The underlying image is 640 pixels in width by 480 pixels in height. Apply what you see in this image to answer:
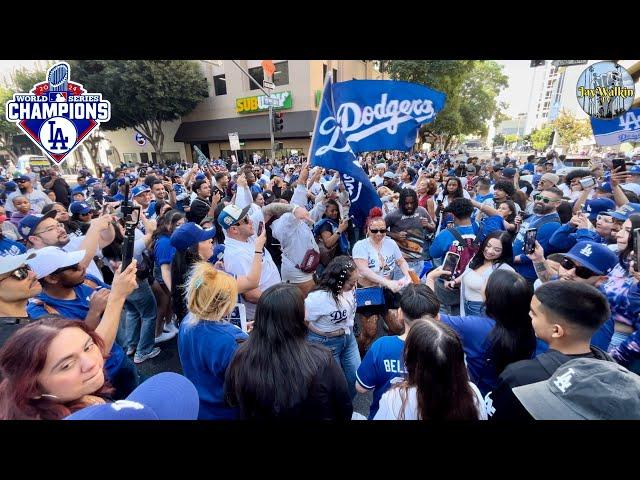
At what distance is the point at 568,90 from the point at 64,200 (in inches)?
2439

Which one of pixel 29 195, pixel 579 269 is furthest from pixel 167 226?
pixel 29 195

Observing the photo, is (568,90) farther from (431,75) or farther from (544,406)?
(544,406)

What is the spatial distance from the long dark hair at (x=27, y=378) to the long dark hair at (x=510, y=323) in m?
2.25

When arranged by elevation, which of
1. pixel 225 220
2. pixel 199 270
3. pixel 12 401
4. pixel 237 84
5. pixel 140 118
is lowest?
pixel 12 401

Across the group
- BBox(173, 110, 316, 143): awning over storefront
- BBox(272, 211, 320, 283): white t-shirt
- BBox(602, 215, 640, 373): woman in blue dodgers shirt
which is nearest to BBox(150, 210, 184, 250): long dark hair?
BBox(272, 211, 320, 283): white t-shirt

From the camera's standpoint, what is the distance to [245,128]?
27234 mm

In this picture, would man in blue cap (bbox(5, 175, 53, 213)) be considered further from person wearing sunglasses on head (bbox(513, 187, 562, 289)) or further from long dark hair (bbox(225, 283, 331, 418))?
person wearing sunglasses on head (bbox(513, 187, 562, 289))

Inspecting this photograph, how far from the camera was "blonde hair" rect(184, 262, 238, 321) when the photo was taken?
1.90 meters

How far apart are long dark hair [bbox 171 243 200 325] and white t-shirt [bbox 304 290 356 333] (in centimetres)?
111

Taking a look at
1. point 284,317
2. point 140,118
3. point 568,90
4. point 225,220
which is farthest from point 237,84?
point 568,90

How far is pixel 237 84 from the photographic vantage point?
1046 inches

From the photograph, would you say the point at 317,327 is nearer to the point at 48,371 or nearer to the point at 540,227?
the point at 48,371

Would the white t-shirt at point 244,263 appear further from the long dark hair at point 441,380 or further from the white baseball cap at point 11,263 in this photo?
the long dark hair at point 441,380

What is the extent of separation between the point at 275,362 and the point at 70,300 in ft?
5.91
